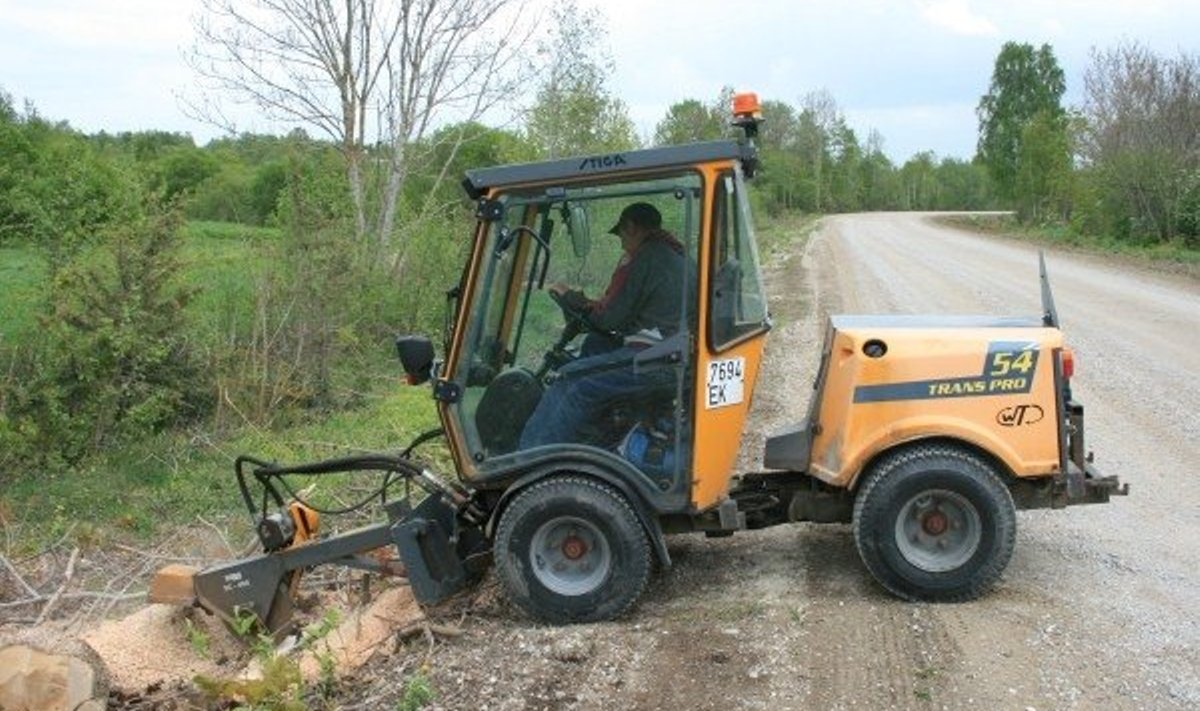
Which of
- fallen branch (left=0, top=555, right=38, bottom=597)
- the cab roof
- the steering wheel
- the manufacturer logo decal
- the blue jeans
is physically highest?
the cab roof

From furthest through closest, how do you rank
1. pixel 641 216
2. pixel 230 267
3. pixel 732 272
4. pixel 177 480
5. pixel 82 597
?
pixel 230 267, pixel 177 480, pixel 82 597, pixel 732 272, pixel 641 216

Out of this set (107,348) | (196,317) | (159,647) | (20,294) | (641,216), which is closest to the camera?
(641,216)

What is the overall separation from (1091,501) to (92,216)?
8153 millimetres

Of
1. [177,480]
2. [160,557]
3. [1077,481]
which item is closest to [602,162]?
[1077,481]

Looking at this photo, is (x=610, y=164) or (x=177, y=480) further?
(x=177, y=480)

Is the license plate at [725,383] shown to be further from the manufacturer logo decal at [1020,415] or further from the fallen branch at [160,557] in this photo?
the fallen branch at [160,557]

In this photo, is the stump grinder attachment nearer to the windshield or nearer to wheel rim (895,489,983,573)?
the windshield

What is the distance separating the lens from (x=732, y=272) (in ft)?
17.5

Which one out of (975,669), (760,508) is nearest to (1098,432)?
(760,508)

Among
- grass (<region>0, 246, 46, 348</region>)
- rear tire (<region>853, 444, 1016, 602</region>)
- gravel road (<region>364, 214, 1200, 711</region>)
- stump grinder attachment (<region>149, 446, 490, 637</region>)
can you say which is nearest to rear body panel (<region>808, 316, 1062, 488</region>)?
rear tire (<region>853, 444, 1016, 602</region>)

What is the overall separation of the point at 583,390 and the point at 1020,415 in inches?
78.6

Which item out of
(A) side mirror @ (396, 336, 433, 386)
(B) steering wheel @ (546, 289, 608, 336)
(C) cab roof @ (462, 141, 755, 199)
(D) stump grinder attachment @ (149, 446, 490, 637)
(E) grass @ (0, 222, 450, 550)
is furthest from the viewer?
(E) grass @ (0, 222, 450, 550)

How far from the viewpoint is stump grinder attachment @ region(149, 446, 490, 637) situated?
17.9 ft

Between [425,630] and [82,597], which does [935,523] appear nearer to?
[425,630]
